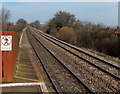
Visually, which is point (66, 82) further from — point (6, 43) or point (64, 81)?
point (6, 43)

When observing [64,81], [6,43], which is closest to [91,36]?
[64,81]

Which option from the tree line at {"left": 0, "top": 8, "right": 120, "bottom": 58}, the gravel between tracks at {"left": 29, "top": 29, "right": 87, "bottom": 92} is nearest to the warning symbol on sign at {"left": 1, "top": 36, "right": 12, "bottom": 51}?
the gravel between tracks at {"left": 29, "top": 29, "right": 87, "bottom": 92}

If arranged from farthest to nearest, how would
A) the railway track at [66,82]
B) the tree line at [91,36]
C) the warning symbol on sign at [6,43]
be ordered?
1. the tree line at [91,36]
2. the railway track at [66,82]
3. the warning symbol on sign at [6,43]

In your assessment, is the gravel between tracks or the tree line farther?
the tree line

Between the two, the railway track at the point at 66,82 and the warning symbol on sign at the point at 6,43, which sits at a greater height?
the warning symbol on sign at the point at 6,43

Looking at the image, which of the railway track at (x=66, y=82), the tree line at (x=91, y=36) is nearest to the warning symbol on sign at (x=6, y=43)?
the railway track at (x=66, y=82)

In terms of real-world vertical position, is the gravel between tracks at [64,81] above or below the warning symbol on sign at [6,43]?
below

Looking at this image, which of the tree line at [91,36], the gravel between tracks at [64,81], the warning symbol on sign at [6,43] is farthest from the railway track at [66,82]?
the tree line at [91,36]

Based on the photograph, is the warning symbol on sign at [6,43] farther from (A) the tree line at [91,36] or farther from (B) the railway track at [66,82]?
(A) the tree line at [91,36]

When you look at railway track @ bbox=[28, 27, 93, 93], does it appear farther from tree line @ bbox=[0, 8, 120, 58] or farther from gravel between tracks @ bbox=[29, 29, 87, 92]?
tree line @ bbox=[0, 8, 120, 58]

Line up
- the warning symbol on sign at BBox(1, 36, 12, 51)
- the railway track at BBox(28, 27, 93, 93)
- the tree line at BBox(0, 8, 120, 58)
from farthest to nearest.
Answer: the tree line at BBox(0, 8, 120, 58) → the railway track at BBox(28, 27, 93, 93) → the warning symbol on sign at BBox(1, 36, 12, 51)

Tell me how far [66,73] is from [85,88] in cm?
269

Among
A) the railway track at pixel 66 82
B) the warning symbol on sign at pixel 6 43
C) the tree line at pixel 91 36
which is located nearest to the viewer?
the warning symbol on sign at pixel 6 43

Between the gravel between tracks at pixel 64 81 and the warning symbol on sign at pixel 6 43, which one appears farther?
the gravel between tracks at pixel 64 81
